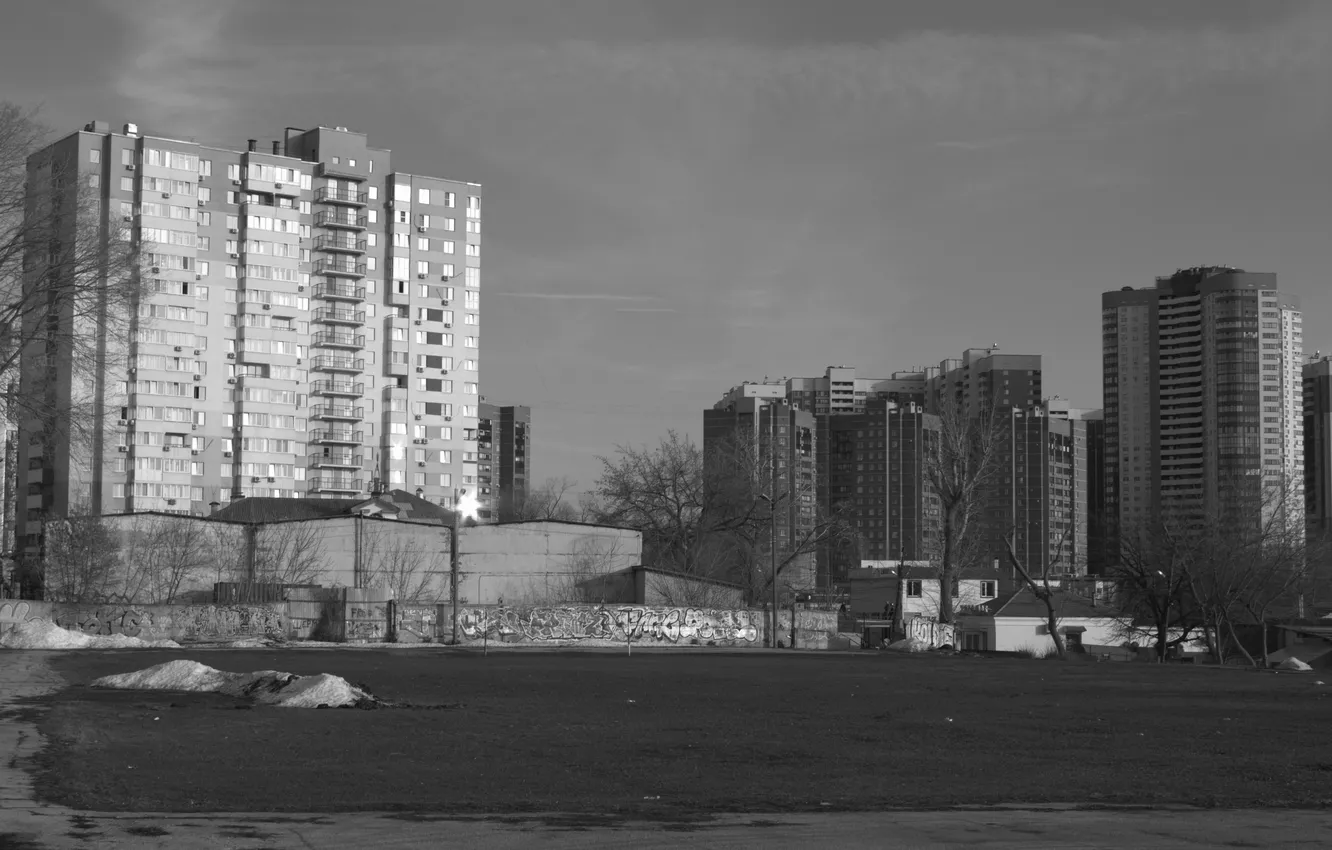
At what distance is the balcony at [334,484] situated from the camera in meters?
131

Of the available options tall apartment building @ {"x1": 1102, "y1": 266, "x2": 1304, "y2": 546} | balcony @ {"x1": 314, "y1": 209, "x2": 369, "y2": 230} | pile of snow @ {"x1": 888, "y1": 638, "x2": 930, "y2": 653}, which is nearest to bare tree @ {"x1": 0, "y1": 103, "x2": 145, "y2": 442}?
pile of snow @ {"x1": 888, "y1": 638, "x2": 930, "y2": 653}

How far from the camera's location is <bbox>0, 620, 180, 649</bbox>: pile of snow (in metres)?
47.4

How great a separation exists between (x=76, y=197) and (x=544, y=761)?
101 ft

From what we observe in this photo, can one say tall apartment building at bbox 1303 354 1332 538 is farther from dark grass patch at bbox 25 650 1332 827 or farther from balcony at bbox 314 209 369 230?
dark grass patch at bbox 25 650 1332 827

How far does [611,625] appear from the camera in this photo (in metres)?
67.6

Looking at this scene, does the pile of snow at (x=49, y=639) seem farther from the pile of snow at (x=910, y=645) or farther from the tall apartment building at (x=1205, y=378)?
the tall apartment building at (x=1205, y=378)

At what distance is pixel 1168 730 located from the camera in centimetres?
2066

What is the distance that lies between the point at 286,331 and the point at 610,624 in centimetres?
7107

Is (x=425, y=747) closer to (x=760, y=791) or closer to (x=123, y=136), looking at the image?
(x=760, y=791)

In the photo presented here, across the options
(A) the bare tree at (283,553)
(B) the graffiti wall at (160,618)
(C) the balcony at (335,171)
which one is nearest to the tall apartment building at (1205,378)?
(C) the balcony at (335,171)

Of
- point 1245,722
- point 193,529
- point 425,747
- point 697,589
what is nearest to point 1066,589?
point 697,589

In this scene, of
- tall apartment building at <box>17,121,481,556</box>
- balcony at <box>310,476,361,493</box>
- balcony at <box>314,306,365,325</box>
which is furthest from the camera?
balcony at <box>310,476,361,493</box>

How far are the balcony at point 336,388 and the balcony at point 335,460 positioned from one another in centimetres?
570

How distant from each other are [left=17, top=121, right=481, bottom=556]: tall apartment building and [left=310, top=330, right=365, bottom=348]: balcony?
187mm
